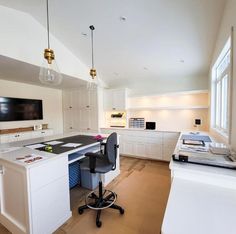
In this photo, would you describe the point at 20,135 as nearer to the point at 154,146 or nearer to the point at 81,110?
the point at 81,110

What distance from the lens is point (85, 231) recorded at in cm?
166

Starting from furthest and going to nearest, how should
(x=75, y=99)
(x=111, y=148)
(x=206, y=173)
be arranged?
1. (x=75, y=99)
2. (x=111, y=148)
3. (x=206, y=173)

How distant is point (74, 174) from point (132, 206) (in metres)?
1.17

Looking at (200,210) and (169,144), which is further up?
(200,210)

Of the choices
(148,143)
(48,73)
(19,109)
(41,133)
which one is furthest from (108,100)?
(48,73)

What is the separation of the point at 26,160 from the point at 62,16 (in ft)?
8.41

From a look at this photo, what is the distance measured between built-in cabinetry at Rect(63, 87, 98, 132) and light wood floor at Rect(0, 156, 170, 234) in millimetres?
2152

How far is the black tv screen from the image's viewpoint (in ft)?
12.5

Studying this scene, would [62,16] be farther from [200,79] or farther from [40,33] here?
[200,79]

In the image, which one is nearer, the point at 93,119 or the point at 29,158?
the point at 29,158

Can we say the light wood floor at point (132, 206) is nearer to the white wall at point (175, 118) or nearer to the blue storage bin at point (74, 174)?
the blue storage bin at point (74, 174)

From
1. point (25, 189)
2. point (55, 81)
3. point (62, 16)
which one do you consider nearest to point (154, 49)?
point (62, 16)

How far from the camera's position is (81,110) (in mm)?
4922

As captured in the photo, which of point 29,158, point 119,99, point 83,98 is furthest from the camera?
point 83,98
